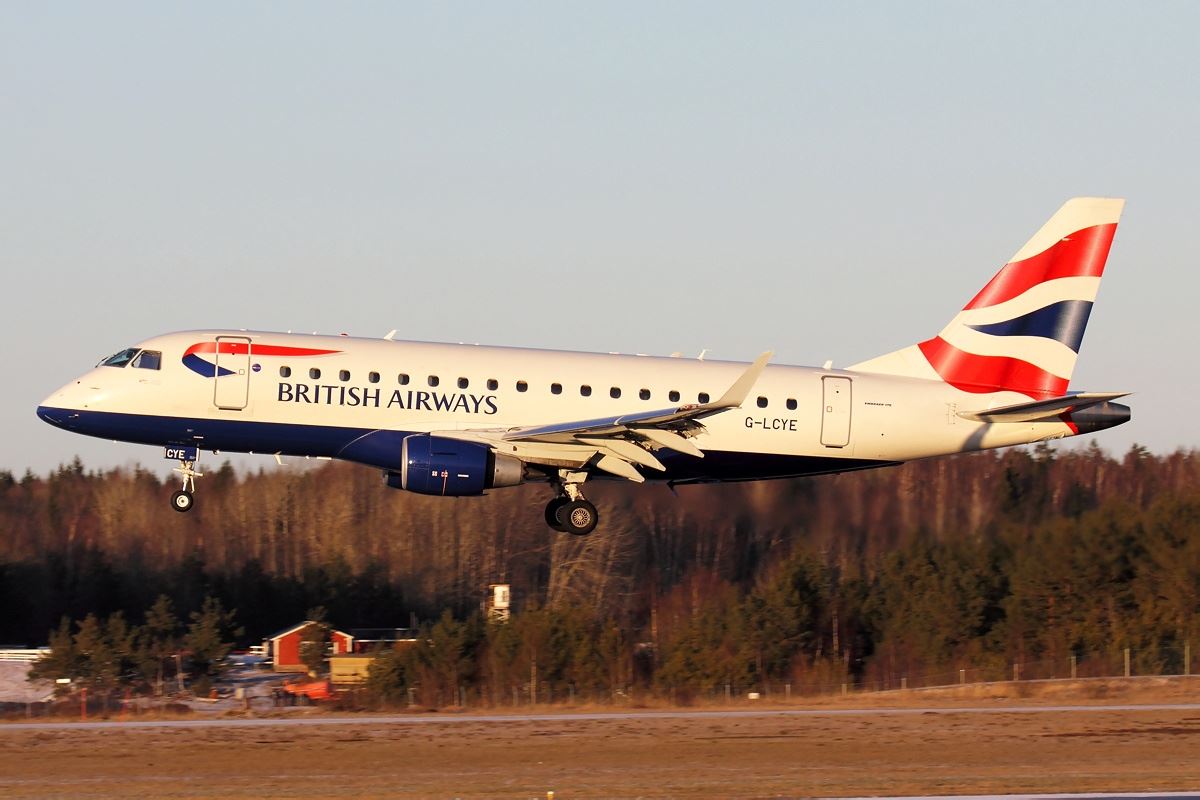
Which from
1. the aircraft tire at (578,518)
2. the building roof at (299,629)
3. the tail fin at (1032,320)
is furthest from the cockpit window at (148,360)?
the building roof at (299,629)

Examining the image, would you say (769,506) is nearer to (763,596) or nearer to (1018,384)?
(763,596)

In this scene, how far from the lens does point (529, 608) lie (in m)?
69.4

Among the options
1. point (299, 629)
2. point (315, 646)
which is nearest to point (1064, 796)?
point (315, 646)

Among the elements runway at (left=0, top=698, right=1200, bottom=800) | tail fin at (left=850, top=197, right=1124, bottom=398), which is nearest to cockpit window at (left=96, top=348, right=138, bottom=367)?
runway at (left=0, top=698, right=1200, bottom=800)

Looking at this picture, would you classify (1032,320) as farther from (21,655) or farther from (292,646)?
(21,655)

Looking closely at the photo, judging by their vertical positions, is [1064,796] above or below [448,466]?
below

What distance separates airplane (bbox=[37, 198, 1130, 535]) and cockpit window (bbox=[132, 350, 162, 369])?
3 centimetres

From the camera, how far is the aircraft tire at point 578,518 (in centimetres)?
3719

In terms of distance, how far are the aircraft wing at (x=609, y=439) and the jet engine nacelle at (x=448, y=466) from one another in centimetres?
36

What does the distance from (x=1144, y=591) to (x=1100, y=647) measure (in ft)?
10.8

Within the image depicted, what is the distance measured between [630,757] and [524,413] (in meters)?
7.83

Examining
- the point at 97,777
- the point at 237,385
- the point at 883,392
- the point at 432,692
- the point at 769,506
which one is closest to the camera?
the point at 97,777

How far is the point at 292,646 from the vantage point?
8000 centimetres

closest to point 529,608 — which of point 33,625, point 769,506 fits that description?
point 769,506
